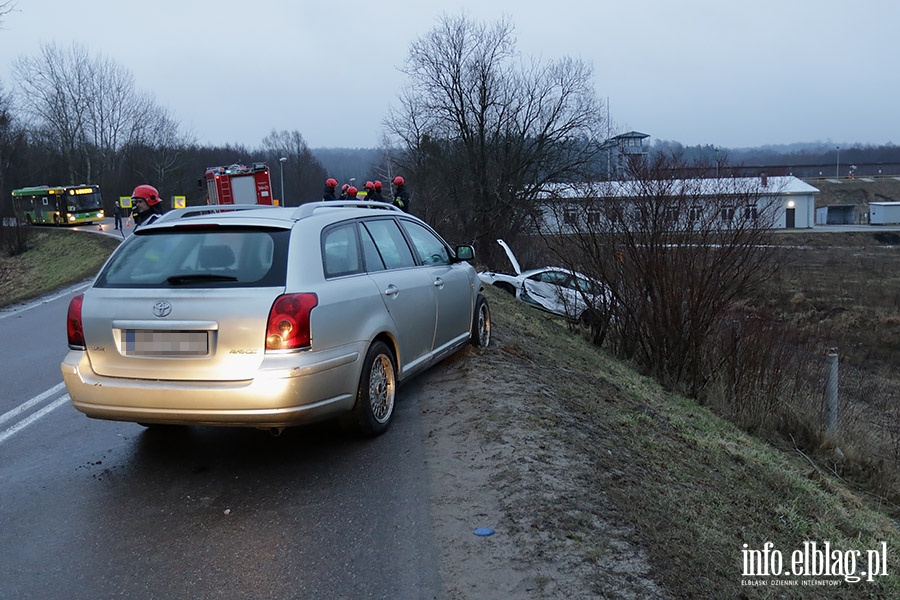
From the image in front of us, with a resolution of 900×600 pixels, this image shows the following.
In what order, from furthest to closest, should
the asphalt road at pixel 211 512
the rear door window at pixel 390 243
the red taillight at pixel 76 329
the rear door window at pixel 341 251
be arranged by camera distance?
1. the rear door window at pixel 390 243
2. the rear door window at pixel 341 251
3. the red taillight at pixel 76 329
4. the asphalt road at pixel 211 512

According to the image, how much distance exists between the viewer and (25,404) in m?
6.77

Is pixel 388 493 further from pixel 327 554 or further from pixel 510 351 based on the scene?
pixel 510 351

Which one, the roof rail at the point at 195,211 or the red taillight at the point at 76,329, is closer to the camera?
the red taillight at the point at 76,329

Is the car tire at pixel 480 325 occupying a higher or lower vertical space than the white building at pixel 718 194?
lower

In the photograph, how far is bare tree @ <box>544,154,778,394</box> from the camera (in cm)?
1267

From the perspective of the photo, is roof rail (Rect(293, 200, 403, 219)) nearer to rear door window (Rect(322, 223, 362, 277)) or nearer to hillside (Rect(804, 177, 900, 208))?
rear door window (Rect(322, 223, 362, 277))

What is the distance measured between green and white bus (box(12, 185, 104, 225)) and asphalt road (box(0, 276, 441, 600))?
45.4 metres

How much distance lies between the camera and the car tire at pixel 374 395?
5.00 m

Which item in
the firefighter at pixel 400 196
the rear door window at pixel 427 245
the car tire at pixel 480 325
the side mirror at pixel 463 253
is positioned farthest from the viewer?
the firefighter at pixel 400 196

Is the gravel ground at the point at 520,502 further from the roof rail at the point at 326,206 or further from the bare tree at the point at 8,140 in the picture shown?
the bare tree at the point at 8,140

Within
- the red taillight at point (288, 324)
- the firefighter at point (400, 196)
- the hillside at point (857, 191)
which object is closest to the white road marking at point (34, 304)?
the firefighter at point (400, 196)

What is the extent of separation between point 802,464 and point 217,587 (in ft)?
26.7

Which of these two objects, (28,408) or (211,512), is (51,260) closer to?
(28,408)

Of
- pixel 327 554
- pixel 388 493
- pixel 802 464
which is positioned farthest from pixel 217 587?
pixel 802 464
